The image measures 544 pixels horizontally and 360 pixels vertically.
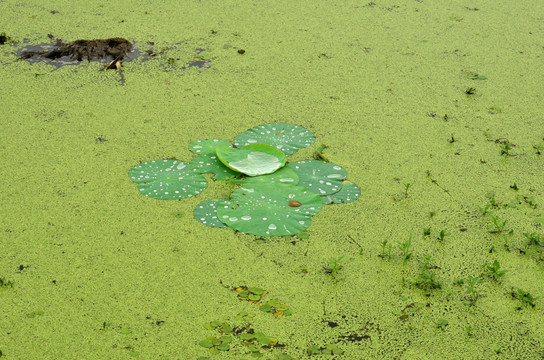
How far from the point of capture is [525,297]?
4.97ft

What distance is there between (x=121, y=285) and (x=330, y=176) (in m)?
0.79

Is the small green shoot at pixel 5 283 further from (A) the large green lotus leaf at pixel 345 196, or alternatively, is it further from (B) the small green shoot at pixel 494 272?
(B) the small green shoot at pixel 494 272

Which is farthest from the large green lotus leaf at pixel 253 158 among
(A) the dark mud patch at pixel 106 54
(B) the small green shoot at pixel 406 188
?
(A) the dark mud patch at pixel 106 54

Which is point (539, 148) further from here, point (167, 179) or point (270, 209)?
point (167, 179)

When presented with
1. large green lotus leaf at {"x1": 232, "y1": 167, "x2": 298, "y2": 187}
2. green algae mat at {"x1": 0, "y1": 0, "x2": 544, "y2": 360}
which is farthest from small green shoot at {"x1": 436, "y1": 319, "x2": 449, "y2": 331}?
large green lotus leaf at {"x1": 232, "y1": 167, "x2": 298, "y2": 187}

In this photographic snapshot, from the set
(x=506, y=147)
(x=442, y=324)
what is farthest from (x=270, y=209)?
(x=506, y=147)

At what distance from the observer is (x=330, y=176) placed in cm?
196

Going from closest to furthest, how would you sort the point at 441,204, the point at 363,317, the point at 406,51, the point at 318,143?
the point at 363,317 → the point at 441,204 → the point at 318,143 → the point at 406,51

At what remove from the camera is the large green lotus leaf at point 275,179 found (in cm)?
191

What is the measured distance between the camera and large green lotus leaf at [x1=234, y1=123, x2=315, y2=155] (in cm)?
210

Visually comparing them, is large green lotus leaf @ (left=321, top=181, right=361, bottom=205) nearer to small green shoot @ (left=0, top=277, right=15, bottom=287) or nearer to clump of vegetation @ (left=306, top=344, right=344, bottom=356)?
clump of vegetation @ (left=306, top=344, right=344, bottom=356)

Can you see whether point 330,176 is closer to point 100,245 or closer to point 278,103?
point 278,103

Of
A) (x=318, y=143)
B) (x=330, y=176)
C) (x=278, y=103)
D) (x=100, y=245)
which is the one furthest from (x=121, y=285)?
(x=278, y=103)

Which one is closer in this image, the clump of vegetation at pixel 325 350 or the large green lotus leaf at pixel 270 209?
the clump of vegetation at pixel 325 350
